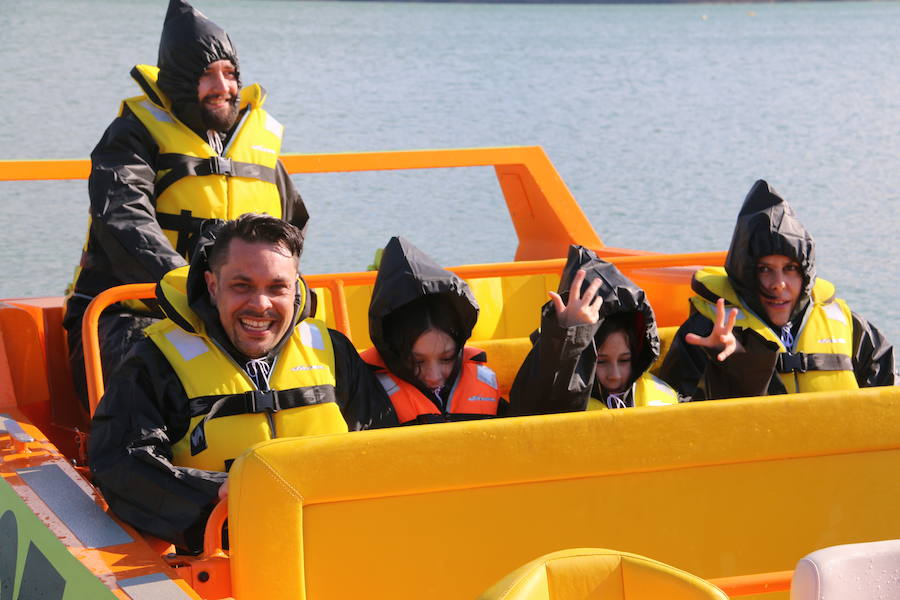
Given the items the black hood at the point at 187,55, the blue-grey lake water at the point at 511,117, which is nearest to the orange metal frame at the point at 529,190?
the black hood at the point at 187,55

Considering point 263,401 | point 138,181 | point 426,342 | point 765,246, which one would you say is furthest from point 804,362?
point 138,181

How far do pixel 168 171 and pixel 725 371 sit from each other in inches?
59.2

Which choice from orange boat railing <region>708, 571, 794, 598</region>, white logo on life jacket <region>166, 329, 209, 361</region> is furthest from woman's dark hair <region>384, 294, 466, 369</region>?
orange boat railing <region>708, 571, 794, 598</region>

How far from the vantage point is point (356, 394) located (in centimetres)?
261

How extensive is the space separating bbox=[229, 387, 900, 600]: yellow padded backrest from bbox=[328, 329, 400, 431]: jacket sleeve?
0.51 metres

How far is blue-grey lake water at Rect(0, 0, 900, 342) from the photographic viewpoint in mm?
10641

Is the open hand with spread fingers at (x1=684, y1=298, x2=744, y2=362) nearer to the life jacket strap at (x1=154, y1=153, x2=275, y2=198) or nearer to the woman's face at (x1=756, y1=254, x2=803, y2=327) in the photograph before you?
the woman's face at (x1=756, y1=254, x2=803, y2=327)

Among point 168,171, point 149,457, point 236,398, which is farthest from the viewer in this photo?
point 168,171

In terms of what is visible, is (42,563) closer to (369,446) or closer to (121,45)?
(369,446)

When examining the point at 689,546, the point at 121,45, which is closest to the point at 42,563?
the point at 689,546

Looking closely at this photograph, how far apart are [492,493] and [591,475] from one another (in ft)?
0.56

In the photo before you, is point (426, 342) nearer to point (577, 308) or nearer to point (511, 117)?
point (577, 308)

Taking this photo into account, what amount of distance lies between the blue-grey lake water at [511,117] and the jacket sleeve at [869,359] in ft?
16.3

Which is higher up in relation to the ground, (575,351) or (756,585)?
(575,351)
